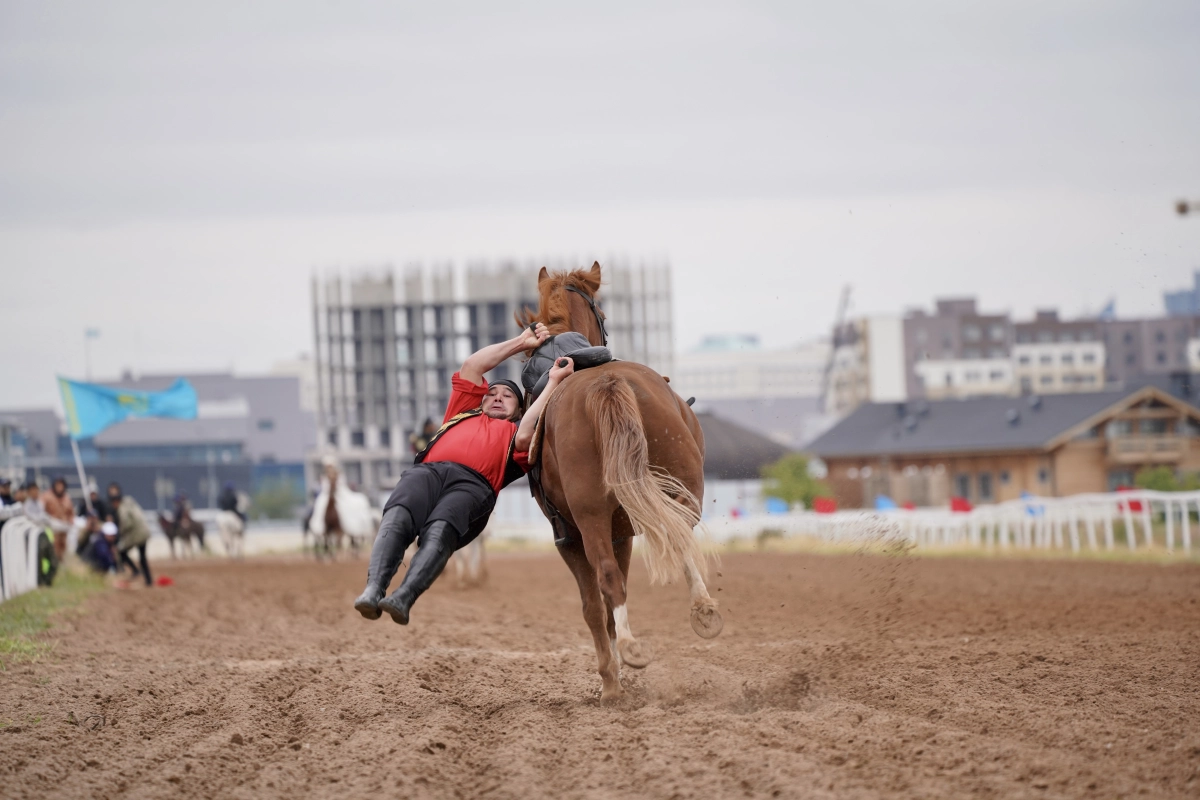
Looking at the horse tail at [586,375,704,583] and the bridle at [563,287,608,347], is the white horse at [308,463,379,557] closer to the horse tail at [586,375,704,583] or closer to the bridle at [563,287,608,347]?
the bridle at [563,287,608,347]

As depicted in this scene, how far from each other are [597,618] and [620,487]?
1028 millimetres

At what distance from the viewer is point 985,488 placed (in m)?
60.3

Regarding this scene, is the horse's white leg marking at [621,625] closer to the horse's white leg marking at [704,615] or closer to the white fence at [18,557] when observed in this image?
the horse's white leg marking at [704,615]

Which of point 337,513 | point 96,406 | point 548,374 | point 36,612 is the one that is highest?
point 548,374

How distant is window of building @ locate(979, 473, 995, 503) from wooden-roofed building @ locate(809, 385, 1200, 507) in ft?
0.16

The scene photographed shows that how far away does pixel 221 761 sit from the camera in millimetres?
5750

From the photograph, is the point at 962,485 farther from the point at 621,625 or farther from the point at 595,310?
the point at 621,625

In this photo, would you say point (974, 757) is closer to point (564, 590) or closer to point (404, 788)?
point (404, 788)

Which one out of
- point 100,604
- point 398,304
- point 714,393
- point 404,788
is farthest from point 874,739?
point 714,393

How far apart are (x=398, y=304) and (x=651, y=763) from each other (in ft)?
326

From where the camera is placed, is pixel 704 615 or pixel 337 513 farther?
pixel 337 513

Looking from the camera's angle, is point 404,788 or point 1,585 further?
point 1,585

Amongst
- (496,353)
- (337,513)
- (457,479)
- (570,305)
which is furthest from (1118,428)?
(457,479)

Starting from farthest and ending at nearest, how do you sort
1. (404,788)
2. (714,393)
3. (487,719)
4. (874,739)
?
1. (714,393)
2. (487,719)
3. (874,739)
4. (404,788)
